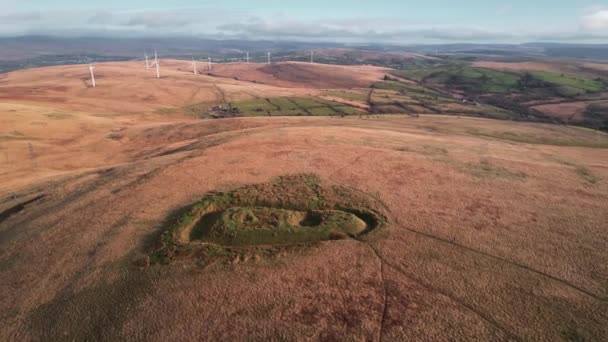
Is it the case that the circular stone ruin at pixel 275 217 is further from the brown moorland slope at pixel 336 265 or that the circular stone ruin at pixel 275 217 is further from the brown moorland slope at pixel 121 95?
the brown moorland slope at pixel 121 95

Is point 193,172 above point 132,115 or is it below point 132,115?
above

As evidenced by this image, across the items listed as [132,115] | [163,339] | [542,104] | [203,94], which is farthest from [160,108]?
[542,104]

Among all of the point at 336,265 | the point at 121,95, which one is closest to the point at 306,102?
the point at 121,95

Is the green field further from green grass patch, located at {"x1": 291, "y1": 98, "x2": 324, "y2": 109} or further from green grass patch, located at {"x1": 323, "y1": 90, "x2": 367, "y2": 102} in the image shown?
green grass patch, located at {"x1": 323, "y1": 90, "x2": 367, "y2": 102}

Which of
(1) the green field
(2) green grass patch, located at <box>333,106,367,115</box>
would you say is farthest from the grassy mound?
(2) green grass patch, located at <box>333,106,367,115</box>

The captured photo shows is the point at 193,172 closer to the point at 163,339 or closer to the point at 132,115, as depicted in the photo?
the point at 163,339

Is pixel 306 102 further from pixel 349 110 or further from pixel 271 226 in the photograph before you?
pixel 271 226

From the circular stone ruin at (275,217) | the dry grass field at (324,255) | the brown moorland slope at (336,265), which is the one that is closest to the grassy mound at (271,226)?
the circular stone ruin at (275,217)
